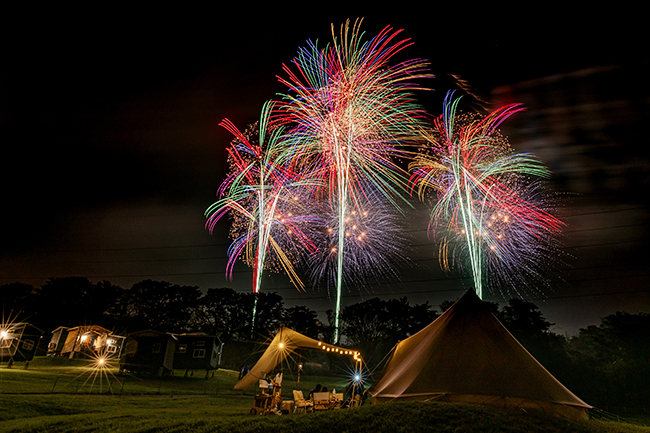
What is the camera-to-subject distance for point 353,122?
68.3ft

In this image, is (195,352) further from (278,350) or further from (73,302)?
(73,302)

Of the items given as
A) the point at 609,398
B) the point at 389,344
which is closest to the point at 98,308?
the point at 389,344

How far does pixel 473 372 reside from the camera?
9555 mm

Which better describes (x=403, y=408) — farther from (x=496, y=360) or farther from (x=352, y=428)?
(x=496, y=360)

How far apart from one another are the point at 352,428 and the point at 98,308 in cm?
6015

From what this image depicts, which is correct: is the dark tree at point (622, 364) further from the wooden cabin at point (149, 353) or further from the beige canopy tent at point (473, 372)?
the wooden cabin at point (149, 353)

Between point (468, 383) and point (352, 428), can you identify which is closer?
point (352, 428)

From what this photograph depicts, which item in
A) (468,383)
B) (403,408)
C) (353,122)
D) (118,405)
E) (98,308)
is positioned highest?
(353,122)

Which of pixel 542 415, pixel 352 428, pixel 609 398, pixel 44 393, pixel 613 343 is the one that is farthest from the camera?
pixel 613 343

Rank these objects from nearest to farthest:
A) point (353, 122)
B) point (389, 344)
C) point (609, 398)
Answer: point (353, 122) → point (609, 398) → point (389, 344)

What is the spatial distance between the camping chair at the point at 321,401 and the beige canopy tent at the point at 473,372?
1723 mm

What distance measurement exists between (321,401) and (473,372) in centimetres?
510

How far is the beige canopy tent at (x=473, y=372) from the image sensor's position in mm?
8875

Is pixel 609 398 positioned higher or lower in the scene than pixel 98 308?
lower
